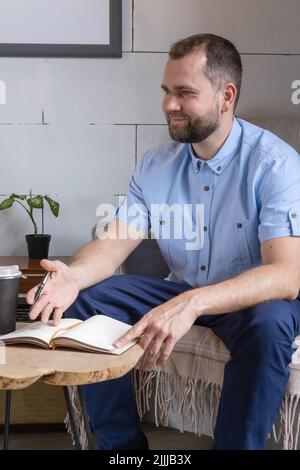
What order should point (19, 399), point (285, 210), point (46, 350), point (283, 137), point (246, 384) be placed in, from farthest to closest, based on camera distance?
point (283, 137)
point (19, 399)
point (285, 210)
point (246, 384)
point (46, 350)

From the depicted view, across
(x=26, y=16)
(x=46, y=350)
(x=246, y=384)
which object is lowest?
(x=246, y=384)

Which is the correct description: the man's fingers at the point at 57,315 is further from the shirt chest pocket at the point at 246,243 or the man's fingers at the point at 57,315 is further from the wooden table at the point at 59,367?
the shirt chest pocket at the point at 246,243

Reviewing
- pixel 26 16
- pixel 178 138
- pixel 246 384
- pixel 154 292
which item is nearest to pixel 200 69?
pixel 178 138

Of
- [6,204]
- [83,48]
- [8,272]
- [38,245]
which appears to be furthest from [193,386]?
[83,48]

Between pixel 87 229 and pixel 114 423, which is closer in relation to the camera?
pixel 114 423

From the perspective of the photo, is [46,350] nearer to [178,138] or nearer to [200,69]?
[178,138]

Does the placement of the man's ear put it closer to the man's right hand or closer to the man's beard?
the man's beard

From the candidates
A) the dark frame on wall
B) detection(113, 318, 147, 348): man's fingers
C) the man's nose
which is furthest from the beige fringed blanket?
the dark frame on wall

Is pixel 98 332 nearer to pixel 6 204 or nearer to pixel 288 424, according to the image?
pixel 288 424

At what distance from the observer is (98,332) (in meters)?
1.30

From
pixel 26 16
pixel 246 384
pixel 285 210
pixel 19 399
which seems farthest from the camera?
pixel 26 16

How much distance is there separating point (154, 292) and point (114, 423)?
0.33 meters

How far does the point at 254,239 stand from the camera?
171 cm

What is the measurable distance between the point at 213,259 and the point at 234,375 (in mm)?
414
